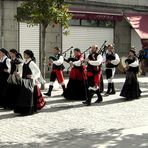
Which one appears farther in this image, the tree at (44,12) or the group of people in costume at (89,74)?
the tree at (44,12)

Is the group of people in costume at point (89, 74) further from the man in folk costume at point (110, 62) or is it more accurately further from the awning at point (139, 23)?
the awning at point (139, 23)

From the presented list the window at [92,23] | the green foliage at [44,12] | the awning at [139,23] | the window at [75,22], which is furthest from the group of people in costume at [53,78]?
the awning at [139,23]

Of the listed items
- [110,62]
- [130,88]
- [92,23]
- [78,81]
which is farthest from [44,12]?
[92,23]

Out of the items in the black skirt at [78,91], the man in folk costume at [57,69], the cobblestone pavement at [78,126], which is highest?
the man in folk costume at [57,69]

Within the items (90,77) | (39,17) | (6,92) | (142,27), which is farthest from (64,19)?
(142,27)

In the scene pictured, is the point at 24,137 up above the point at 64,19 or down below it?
below

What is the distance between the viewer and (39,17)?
1716 cm

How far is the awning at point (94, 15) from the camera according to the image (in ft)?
81.2

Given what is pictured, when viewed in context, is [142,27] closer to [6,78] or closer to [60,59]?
[60,59]

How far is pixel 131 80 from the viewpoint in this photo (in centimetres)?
1562

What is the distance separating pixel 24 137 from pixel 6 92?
3742 millimetres

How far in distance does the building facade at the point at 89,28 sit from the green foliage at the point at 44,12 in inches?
195

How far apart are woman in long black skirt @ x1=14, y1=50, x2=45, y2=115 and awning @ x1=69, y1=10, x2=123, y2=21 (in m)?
12.3

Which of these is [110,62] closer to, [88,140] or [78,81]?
[78,81]
